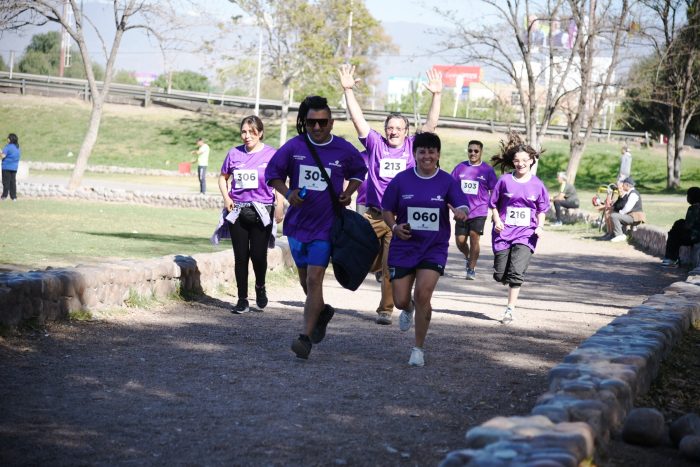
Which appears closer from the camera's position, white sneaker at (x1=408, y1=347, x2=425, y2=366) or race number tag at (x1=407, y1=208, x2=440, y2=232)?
white sneaker at (x1=408, y1=347, x2=425, y2=366)

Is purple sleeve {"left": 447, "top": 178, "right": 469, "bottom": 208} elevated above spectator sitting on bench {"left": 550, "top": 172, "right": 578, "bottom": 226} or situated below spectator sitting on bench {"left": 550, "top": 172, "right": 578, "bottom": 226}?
above

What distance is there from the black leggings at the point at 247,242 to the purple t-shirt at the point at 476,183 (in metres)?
5.22

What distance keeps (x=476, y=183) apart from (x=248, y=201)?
5.57 metres

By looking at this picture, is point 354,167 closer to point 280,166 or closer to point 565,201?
point 280,166

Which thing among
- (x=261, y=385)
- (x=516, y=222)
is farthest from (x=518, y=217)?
(x=261, y=385)

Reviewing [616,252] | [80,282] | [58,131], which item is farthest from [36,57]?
[80,282]

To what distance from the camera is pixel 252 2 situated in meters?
50.0

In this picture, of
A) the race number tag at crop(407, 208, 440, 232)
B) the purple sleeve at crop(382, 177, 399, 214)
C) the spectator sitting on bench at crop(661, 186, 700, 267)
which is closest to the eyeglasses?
the purple sleeve at crop(382, 177, 399, 214)

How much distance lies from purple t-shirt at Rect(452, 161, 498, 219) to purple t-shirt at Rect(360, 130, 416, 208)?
4.87 m

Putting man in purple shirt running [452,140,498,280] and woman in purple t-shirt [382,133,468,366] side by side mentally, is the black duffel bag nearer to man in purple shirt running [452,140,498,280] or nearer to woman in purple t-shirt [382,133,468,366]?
woman in purple t-shirt [382,133,468,366]

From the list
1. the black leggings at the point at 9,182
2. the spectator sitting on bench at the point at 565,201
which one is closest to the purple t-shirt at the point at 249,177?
the black leggings at the point at 9,182

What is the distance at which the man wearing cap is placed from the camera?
23.2 meters

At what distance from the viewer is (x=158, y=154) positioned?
50656mm

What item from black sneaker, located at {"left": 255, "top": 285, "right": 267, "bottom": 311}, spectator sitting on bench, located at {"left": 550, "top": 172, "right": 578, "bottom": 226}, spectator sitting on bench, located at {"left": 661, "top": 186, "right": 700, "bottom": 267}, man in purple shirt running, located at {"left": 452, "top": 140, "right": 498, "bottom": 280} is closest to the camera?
black sneaker, located at {"left": 255, "top": 285, "right": 267, "bottom": 311}
